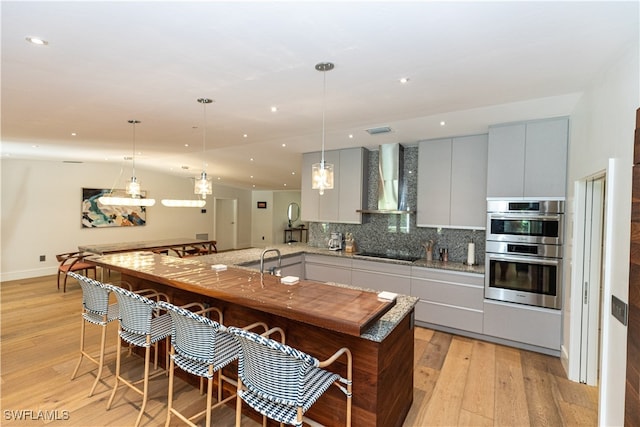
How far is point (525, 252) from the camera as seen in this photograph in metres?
3.19

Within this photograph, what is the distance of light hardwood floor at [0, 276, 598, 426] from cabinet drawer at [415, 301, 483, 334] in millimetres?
157

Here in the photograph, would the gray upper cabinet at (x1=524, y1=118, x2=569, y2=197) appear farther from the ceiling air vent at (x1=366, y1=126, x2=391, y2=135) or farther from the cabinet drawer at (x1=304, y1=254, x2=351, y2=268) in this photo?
the cabinet drawer at (x1=304, y1=254, x2=351, y2=268)

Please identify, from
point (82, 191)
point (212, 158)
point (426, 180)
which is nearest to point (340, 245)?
point (426, 180)

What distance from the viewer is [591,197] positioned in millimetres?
2617

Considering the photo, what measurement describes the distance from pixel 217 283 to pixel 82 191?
693 cm

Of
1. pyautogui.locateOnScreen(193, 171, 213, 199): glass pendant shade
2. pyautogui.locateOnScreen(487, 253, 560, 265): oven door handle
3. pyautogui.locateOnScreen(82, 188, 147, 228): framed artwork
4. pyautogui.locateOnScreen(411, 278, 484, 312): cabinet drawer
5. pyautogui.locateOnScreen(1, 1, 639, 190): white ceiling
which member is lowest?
pyautogui.locateOnScreen(411, 278, 484, 312): cabinet drawer

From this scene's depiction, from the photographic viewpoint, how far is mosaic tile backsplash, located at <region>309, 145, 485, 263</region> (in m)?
4.05

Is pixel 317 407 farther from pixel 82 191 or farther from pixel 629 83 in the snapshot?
pixel 82 191

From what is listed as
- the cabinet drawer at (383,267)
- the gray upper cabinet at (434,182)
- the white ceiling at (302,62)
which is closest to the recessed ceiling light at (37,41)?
the white ceiling at (302,62)

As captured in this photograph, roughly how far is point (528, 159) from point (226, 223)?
9642 mm

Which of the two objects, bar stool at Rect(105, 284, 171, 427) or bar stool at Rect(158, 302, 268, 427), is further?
bar stool at Rect(105, 284, 171, 427)

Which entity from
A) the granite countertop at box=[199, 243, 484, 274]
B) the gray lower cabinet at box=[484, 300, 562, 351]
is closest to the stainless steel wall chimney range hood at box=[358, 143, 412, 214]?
the granite countertop at box=[199, 243, 484, 274]
